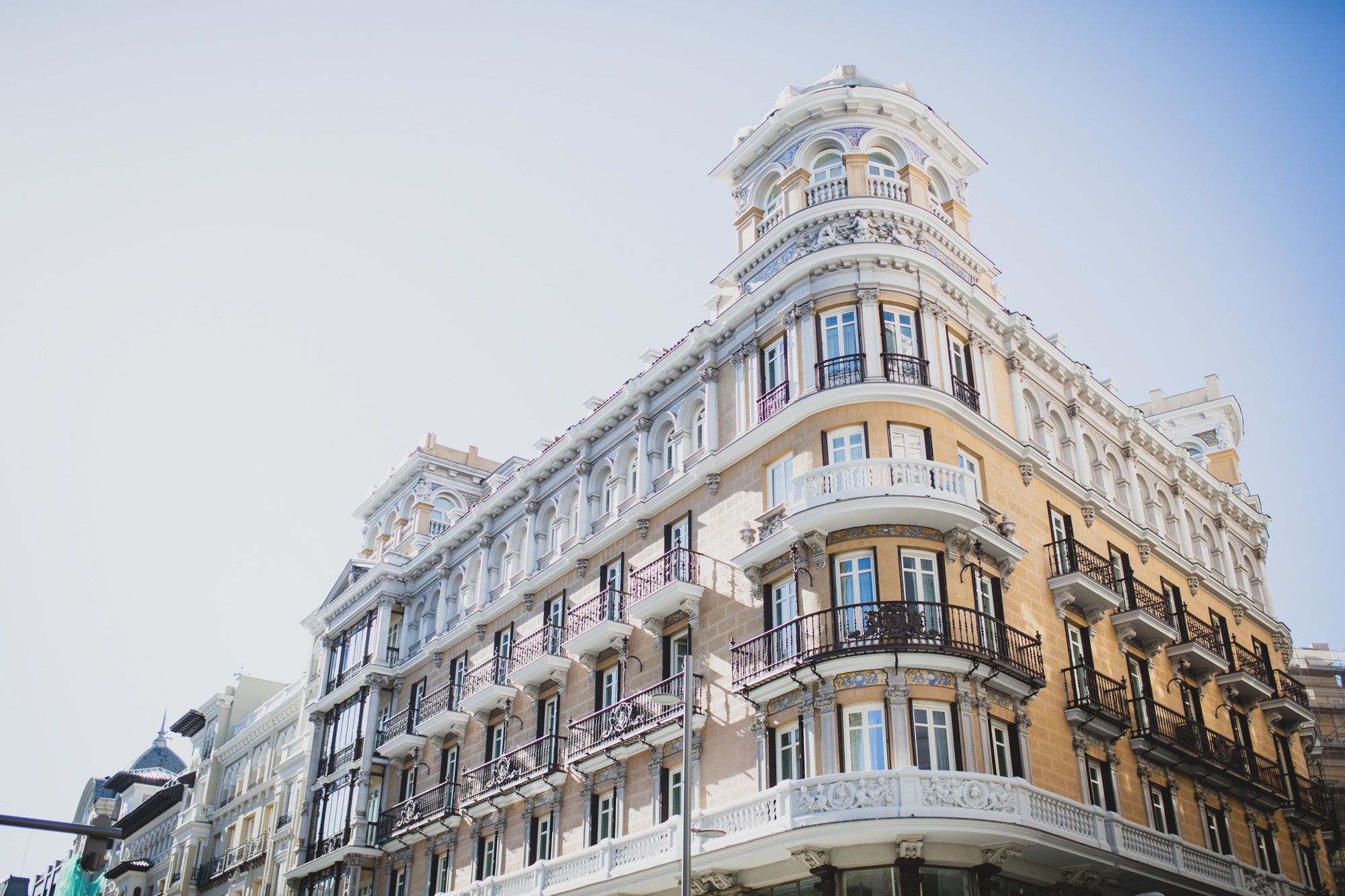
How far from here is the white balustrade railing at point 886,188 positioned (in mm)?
31469

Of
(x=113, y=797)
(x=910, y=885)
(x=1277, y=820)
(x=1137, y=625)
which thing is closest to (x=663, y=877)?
(x=910, y=885)

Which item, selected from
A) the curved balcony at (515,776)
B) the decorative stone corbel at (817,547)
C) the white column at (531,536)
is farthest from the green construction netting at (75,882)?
the decorative stone corbel at (817,547)

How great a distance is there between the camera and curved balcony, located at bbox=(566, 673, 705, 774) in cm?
2859

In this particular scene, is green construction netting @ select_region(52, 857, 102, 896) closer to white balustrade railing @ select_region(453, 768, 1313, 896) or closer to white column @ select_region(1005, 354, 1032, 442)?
white balustrade railing @ select_region(453, 768, 1313, 896)

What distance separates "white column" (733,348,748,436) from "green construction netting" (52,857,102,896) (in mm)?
59643

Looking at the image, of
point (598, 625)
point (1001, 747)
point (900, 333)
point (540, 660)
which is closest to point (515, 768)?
point (540, 660)

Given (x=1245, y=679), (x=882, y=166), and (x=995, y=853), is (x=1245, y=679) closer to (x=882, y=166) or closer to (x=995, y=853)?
(x=995, y=853)

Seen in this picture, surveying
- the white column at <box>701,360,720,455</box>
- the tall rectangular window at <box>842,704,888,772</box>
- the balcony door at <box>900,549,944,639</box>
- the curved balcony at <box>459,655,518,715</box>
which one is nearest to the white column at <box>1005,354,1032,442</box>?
the balcony door at <box>900,549,944,639</box>

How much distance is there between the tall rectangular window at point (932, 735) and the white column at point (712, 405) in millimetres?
9599

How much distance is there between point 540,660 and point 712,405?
869cm

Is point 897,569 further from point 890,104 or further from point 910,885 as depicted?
point 890,104

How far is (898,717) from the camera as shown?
24078mm

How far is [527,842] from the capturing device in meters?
32.7

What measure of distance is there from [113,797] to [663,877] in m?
74.0
